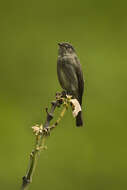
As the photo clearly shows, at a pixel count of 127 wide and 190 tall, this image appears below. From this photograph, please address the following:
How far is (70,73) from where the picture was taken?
281cm

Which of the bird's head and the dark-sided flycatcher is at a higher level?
the bird's head

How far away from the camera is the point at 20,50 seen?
469cm

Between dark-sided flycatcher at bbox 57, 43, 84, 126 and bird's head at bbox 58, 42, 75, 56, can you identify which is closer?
dark-sided flycatcher at bbox 57, 43, 84, 126

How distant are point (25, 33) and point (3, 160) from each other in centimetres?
146

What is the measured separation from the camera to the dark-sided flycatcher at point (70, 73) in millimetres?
2750

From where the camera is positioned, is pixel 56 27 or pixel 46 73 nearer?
pixel 46 73

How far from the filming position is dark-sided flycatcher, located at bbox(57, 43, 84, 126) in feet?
9.02

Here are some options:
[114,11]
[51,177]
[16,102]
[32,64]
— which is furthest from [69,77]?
[114,11]

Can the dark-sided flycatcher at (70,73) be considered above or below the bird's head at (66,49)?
below

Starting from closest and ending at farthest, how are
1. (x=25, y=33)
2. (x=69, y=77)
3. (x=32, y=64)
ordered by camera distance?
(x=69, y=77)
(x=32, y=64)
(x=25, y=33)

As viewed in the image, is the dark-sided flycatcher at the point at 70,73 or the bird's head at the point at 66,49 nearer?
the dark-sided flycatcher at the point at 70,73

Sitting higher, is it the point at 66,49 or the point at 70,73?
the point at 66,49

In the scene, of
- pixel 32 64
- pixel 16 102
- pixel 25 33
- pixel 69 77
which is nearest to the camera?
pixel 69 77

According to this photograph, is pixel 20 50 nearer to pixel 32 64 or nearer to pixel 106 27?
pixel 32 64
